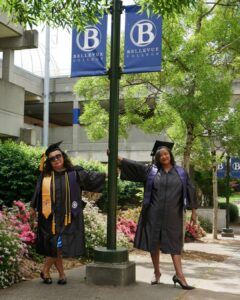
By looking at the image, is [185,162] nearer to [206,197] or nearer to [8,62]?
[8,62]

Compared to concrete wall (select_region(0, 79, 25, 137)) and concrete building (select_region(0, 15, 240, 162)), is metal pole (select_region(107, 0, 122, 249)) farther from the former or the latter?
concrete wall (select_region(0, 79, 25, 137))

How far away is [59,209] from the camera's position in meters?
6.55

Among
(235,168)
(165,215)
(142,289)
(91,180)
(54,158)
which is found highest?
(235,168)

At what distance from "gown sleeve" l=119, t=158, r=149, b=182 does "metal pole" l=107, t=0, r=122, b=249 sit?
0.61 feet

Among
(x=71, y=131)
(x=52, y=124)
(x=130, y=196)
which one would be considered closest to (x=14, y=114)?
(x=130, y=196)

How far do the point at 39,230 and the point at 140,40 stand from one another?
3.07m

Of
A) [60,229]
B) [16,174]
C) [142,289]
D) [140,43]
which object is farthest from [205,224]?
[60,229]

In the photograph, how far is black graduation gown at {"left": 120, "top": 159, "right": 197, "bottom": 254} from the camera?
21.8 ft

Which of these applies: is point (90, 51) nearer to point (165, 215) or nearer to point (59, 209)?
point (59, 209)

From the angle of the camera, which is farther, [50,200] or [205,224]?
[205,224]

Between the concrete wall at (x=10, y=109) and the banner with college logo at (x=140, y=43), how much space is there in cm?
1052

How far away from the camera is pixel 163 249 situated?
21.7 feet

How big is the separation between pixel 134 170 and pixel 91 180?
583mm

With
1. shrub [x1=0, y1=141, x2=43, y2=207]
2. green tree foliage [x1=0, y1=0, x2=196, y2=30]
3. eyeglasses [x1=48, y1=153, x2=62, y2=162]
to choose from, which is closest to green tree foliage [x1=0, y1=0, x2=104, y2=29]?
green tree foliage [x1=0, y1=0, x2=196, y2=30]
